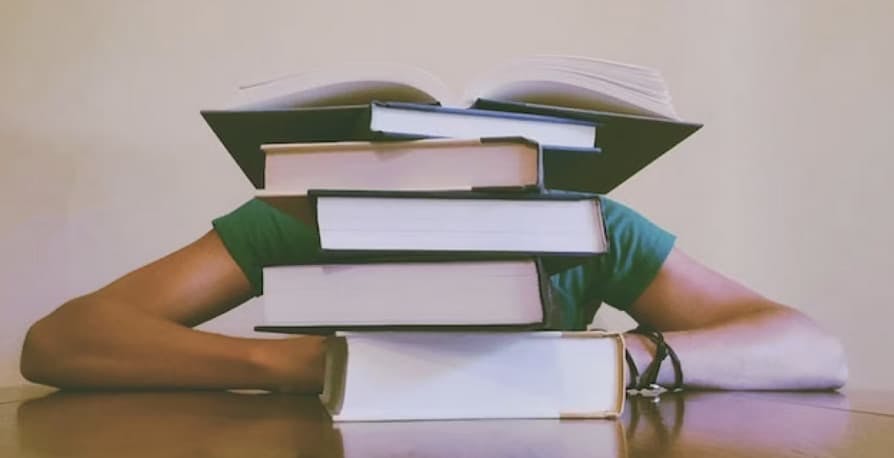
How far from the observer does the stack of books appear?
55 centimetres

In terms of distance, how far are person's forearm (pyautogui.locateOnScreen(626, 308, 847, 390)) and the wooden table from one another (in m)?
0.11

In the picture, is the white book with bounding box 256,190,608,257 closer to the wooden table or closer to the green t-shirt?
the wooden table

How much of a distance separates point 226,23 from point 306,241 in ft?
1.39

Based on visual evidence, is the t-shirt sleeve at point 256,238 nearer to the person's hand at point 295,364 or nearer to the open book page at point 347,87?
the person's hand at point 295,364

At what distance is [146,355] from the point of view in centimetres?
86

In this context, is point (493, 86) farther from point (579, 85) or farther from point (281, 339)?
point (281, 339)

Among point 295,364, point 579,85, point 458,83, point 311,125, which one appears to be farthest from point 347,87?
point 458,83

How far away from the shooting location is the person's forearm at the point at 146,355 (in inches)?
31.5

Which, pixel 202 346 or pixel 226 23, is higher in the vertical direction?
pixel 226 23

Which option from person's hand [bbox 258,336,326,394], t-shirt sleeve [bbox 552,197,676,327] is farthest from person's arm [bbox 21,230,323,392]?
t-shirt sleeve [bbox 552,197,676,327]

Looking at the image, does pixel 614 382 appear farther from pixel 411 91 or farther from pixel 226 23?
pixel 226 23

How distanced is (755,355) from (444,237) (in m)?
0.44

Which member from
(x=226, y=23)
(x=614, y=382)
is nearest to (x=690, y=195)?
(x=226, y=23)

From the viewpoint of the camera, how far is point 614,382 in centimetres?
57
